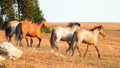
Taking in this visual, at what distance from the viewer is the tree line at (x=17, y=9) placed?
164ft

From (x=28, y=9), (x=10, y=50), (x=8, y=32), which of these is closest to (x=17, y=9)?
(x=28, y=9)

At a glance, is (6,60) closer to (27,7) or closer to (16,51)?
(16,51)

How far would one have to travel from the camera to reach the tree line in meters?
49.9

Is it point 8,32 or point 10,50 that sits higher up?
point 10,50

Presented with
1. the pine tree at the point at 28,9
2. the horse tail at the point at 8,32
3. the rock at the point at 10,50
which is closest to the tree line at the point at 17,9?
the pine tree at the point at 28,9

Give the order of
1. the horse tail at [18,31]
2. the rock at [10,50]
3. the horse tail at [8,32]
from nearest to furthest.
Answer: the rock at [10,50]
the horse tail at [18,31]
the horse tail at [8,32]

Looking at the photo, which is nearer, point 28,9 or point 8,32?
point 8,32

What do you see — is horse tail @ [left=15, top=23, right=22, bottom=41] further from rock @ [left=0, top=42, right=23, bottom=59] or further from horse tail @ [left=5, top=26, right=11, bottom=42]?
rock @ [left=0, top=42, right=23, bottom=59]

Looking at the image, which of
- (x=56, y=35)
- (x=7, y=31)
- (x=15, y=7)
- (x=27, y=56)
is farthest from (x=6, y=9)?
(x=27, y=56)

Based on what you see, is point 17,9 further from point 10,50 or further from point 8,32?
point 10,50

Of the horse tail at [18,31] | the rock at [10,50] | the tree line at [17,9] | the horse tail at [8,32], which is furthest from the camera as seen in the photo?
the tree line at [17,9]

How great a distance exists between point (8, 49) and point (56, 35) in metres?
6.33

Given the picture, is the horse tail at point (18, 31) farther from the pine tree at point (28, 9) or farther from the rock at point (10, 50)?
the pine tree at point (28, 9)

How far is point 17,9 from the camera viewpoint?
51.7 metres
